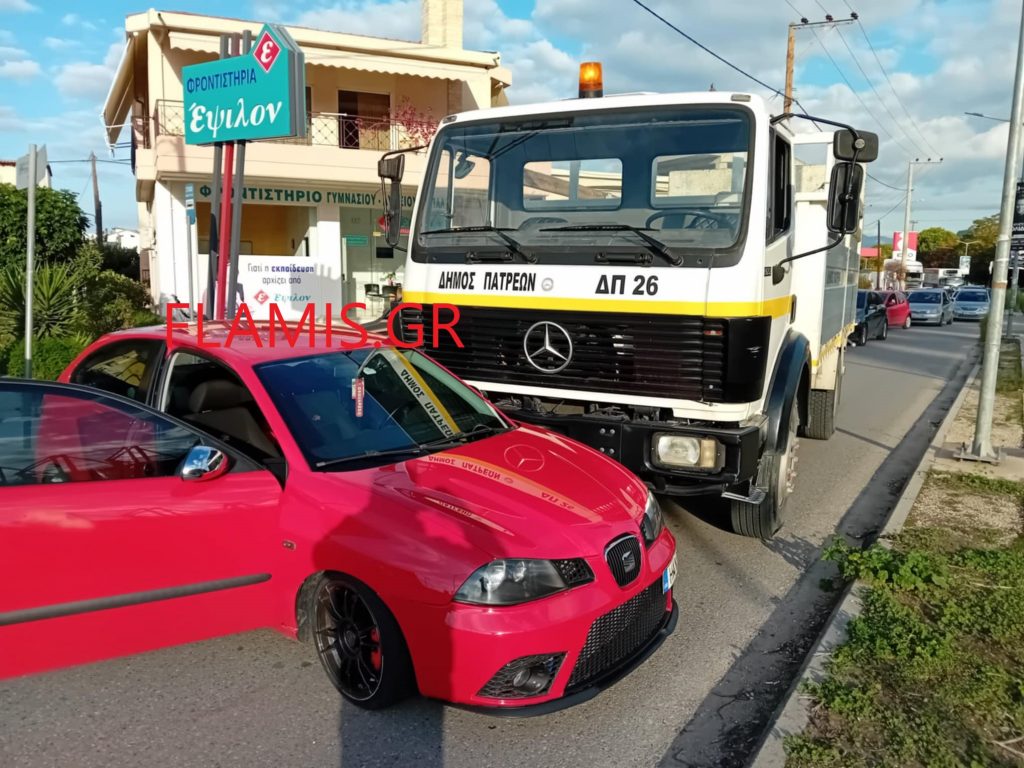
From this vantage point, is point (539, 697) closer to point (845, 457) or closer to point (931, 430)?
point (845, 457)

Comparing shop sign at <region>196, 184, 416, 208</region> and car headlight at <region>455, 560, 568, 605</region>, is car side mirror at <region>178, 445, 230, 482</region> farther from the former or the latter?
shop sign at <region>196, 184, 416, 208</region>

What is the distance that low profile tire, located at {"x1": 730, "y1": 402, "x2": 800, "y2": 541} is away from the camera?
5.27 metres

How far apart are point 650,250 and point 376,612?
2.61 meters

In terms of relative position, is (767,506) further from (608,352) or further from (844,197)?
(844,197)

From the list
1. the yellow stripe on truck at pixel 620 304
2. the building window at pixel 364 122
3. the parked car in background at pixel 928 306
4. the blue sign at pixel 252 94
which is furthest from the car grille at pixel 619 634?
the parked car in background at pixel 928 306

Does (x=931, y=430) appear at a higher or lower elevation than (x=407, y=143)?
lower

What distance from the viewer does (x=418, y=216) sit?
571cm

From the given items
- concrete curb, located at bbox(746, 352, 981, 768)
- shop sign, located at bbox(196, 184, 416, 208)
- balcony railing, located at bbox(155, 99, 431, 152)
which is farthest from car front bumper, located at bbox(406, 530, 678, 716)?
balcony railing, located at bbox(155, 99, 431, 152)

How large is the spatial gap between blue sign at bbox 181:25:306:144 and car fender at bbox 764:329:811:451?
19.9ft

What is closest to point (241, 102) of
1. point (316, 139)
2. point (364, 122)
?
point (316, 139)

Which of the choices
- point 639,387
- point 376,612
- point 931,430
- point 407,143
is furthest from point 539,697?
point 407,143

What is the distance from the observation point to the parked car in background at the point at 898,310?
102 feet

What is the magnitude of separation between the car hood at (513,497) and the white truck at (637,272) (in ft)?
2.55

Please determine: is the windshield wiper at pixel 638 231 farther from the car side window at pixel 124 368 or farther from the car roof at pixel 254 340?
the car side window at pixel 124 368
